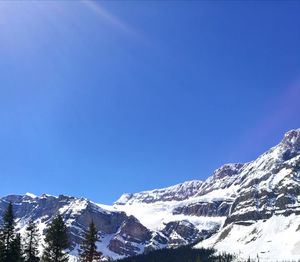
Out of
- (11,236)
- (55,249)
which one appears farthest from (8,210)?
(55,249)

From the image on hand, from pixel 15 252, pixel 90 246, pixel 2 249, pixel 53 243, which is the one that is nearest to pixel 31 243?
pixel 15 252

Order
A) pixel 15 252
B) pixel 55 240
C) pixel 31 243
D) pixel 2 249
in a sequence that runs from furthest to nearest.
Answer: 1. pixel 31 243
2. pixel 55 240
3. pixel 2 249
4. pixel 15 252

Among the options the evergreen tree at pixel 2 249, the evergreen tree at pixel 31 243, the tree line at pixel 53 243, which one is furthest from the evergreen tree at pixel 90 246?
the evergreen tree at pixel 2 249

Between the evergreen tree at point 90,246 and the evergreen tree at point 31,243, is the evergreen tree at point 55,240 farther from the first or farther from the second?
the evergreen tree at point 31,243

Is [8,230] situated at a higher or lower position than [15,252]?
higher

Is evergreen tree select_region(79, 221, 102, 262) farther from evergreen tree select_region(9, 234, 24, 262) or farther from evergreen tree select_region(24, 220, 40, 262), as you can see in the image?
evergreen tree select_region(9, 234, 24, 262)

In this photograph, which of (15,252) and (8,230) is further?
(8,230)

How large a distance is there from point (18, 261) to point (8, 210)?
5.18m

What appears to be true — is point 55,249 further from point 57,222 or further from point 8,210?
point 8,210

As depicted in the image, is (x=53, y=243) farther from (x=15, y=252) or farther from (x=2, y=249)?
(x=2, y=249)

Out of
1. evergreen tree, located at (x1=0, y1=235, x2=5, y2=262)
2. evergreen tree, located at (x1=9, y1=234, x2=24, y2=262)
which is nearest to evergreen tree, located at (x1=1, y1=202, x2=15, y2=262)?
evergreen tree, located at (x1=0, y1=235, x2=5, y2=262)

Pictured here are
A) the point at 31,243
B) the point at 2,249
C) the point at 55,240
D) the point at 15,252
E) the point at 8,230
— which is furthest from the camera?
the point at 31,243

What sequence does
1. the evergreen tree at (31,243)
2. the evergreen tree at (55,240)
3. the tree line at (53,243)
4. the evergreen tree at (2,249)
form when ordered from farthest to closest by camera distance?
the evergreen tree at (31,243) < the evergreen tree at (55,240) < the tree line at (53,243) < the evergreen tree at (2,249)

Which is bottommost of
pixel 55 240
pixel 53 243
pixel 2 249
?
pixel 2 249
